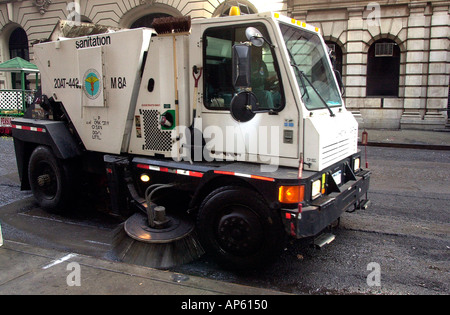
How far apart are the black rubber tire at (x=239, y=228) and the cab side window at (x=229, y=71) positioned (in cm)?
103

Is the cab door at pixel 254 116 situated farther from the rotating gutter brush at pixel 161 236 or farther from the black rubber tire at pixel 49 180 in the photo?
the black rubber tire at pixel 49 180

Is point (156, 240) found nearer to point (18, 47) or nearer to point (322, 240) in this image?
point (322, 240)

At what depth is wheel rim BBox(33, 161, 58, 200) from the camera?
6383 millimetres

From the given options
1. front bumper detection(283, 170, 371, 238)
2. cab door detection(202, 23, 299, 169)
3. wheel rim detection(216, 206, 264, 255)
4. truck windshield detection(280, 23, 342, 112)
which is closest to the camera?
front bumper detection(283, 170, 371, 238)

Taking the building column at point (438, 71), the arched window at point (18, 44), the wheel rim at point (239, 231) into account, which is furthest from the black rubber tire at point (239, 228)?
the arched window at point (18, 44)

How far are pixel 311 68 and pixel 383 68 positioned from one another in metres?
15.4

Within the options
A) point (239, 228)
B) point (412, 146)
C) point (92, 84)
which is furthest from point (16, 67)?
point (239, 228)

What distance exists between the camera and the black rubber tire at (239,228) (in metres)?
4.01

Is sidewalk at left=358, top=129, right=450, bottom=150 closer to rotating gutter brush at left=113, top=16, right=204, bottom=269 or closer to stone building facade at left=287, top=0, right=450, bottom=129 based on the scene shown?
stone building facade at left=287, top=0, right=450, bottom=129

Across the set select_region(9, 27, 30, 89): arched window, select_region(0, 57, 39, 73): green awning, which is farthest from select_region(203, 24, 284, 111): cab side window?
select_region(9, 27, 30, 89): arched window

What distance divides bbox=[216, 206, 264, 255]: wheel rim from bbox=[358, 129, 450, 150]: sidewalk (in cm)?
1152

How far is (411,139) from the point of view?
49.0 ft

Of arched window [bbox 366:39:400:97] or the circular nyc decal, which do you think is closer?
the circular nyc decal
